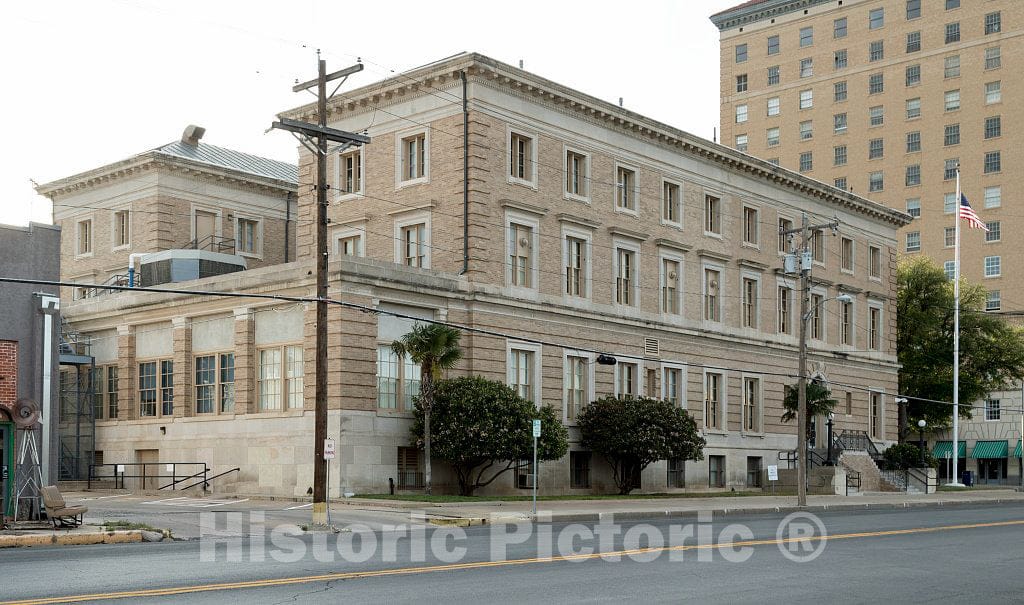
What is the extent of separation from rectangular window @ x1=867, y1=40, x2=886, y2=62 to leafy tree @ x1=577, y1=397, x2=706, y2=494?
56175mm

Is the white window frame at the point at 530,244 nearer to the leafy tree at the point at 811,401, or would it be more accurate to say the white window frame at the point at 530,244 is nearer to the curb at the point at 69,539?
the leafy tree at the point at 811,401

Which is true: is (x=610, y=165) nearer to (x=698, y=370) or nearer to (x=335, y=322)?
(x=698, y=370)

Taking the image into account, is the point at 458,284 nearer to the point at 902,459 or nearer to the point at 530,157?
the point at 530,157

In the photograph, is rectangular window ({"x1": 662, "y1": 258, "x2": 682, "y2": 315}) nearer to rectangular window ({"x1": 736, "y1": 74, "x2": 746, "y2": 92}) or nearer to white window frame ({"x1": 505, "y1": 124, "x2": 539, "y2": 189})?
white window frame ({"x1": 505, "y1": 124, "x2": 539, "y2": 189})

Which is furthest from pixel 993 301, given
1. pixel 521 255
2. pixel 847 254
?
pixel 521 255

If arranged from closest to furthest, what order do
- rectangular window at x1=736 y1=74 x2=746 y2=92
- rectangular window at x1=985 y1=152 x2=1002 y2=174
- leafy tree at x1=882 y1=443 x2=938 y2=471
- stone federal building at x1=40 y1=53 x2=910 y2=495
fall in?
stone federal building at x1=40 y1=53 x2=910 y2=495 → leafy tree at x1=882 y1=443 x2=938 y2=471 → rectangular window at x1=985 y1=152 x2=1002 y2=174 → rectangular window at x1=736 y1=74 x2=746 y2=92

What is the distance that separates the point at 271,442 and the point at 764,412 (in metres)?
25.8

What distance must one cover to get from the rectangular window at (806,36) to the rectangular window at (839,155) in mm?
8972

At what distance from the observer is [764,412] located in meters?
55.2

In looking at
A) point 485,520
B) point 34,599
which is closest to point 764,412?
point 485,520

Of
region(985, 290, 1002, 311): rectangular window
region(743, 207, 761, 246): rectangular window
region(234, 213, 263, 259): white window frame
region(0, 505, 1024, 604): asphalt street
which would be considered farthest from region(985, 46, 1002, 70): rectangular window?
region(0, 505, 1024, 604): asphalt street

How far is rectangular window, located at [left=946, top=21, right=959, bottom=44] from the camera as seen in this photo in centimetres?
8762

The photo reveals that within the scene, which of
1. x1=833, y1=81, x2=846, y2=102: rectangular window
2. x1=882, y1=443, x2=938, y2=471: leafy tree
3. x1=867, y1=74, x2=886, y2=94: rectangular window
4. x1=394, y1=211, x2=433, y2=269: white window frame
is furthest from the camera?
x1=833, y1=81, x2=846, y2=102: rectangular window

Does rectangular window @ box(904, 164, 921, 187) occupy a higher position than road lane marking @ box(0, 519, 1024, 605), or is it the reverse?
rectangular window @ box(904, 164, 921, 187)
